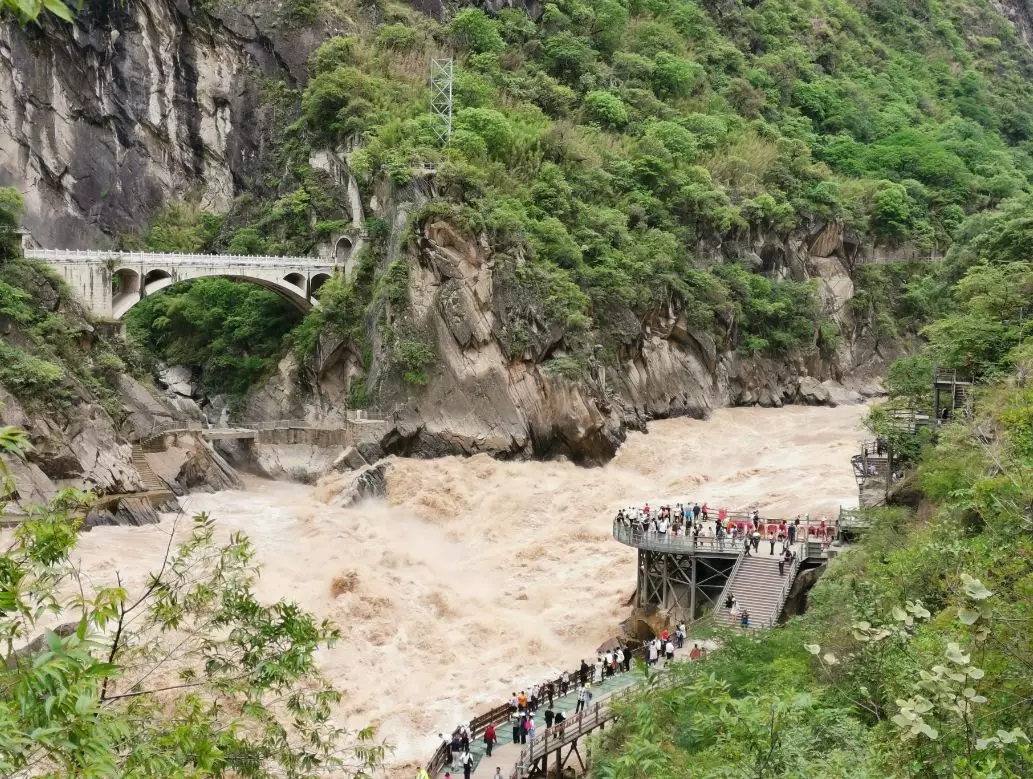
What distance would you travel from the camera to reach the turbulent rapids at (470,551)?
33625 mm

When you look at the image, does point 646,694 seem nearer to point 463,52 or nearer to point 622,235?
point 622,235

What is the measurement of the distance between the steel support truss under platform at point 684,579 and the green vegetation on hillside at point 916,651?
539 centimetres

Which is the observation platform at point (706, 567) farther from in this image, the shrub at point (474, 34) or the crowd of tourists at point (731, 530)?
the shrub at point (474, 34)

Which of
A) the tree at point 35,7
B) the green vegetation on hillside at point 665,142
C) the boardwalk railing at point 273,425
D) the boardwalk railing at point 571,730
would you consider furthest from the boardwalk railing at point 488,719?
the green vegetation on hillside at point 665,142

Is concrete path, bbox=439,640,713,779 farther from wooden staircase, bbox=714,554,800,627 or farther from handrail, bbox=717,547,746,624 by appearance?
handrail, bbox=717,547,746,624

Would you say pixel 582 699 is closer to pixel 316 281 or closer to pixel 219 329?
pixel 316 281

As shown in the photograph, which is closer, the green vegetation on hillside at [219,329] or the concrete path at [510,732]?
the concrete path at [510,732]

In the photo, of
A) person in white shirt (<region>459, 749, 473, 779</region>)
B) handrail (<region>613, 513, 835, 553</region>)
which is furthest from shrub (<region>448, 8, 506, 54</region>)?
person in white shirt (<region>459, 749, 473, 779</region>)

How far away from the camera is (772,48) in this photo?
4136 inches

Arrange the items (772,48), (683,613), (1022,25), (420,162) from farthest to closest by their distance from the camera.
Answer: (1022,25), (772,48), (420,162), (683,613)

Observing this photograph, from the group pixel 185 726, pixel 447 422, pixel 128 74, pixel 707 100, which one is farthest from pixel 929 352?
pixel 128 74

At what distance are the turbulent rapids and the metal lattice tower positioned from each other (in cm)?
2128

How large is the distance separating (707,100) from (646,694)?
251 feet

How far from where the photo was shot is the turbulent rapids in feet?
110
